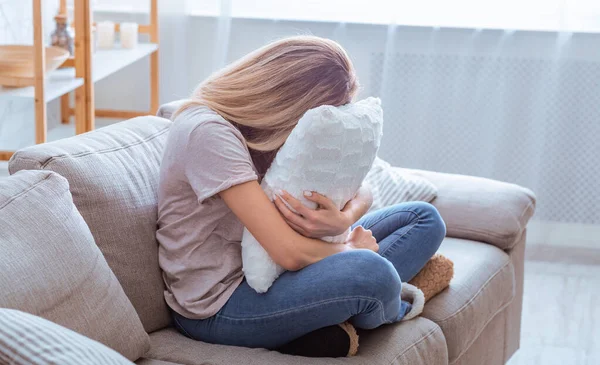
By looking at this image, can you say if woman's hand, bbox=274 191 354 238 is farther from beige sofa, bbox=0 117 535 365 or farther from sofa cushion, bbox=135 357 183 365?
sofa cushion, bbox=135 357 183 365

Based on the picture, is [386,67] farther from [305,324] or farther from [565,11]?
[305,324]

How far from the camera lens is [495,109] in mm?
3520

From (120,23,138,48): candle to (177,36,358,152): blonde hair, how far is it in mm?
1627

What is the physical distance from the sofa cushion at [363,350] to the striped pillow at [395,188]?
0.57 metres

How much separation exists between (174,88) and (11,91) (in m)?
1.36

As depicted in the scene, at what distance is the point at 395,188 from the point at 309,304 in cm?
85

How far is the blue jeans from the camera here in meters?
1.55

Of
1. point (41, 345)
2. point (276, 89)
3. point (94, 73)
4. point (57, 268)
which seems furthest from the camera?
point (94, 73)

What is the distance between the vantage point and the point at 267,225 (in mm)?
1560

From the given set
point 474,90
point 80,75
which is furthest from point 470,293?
point 474,90

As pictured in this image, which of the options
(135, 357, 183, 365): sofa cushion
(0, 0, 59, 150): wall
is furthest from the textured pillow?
(0, 0, 59, 150): wall

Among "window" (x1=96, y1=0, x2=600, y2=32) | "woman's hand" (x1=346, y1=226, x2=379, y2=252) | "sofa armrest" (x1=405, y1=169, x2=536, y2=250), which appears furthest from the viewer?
"window" (x1=96, y1=0, x2=600, y2=32)

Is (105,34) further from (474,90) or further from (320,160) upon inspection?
(320,160)

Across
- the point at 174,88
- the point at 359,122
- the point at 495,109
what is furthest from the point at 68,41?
the point at 495,109
